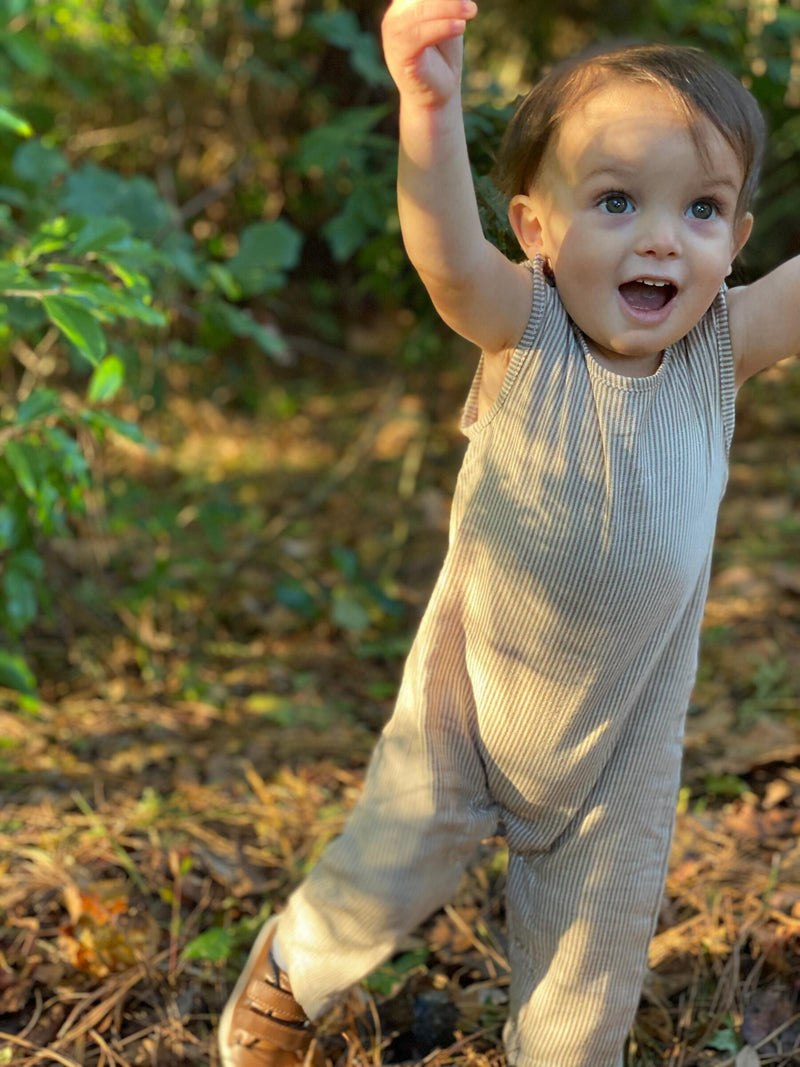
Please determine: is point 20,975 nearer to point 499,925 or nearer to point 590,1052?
point 499,925

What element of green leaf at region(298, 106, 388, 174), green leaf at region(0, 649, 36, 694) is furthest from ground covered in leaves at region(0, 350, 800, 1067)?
green leaf at region(298, 106, 388, 174)

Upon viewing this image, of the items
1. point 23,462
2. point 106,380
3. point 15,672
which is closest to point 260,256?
point 106,380

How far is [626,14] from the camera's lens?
466 cm

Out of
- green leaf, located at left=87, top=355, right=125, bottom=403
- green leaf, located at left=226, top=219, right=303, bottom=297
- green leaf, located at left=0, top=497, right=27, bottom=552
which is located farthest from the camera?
green leaf, located at left=226, top=219, right=303, bottom=297

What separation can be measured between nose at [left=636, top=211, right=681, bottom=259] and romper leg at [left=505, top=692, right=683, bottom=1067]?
58 cm

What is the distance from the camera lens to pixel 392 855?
62.9 inches

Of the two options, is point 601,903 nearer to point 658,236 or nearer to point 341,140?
point 658,236

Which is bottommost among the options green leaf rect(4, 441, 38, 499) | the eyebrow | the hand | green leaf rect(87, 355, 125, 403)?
green leaf rect(4, 441, 38, 499)

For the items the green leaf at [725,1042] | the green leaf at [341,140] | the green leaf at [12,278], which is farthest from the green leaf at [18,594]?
the green leaf at [725,1042]

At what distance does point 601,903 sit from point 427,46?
1.09 metres

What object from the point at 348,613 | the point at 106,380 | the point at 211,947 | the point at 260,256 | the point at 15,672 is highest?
the point at 260,256

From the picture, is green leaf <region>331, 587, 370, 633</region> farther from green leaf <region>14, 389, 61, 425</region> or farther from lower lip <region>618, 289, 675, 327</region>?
lower lip <region>618, 289, 675, 327</region>

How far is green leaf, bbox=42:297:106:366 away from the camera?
68.8 inches

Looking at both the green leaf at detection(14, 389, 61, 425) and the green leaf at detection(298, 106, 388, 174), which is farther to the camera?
the green leaf at detection(298, 106, 388, 174)
